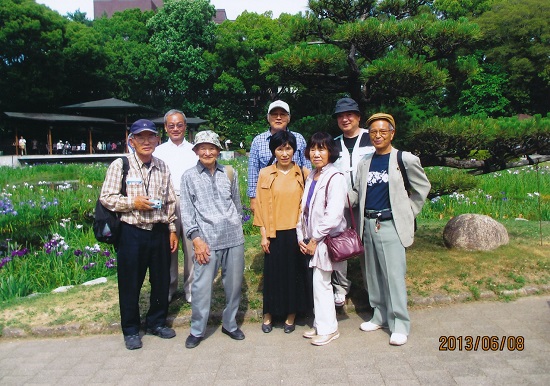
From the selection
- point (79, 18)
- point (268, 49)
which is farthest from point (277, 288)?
point (79, 18)

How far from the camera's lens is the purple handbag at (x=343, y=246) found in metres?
3.34

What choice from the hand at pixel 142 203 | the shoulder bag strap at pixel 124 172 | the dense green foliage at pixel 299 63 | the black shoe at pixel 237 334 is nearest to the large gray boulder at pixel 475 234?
the dense green foliage at pixel 299 63

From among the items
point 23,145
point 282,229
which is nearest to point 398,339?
point 282,229

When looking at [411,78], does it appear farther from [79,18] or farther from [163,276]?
[79,18]

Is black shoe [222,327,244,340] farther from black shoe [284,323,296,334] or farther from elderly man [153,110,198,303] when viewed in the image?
elderly man [153,110,198,303]

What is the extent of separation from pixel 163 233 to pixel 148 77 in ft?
101

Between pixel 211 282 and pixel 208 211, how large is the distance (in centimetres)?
57

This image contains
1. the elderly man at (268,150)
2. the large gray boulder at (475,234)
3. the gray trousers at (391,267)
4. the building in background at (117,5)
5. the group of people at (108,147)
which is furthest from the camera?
the building in background at (117,5)

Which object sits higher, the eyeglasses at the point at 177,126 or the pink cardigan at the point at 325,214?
the eyeglasses at the point at 177,126

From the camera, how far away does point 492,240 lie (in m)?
5.16

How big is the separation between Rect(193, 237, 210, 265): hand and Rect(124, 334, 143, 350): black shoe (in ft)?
2.74

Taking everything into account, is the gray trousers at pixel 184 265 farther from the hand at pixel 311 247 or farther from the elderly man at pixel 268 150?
the hand at pixel 311 247
